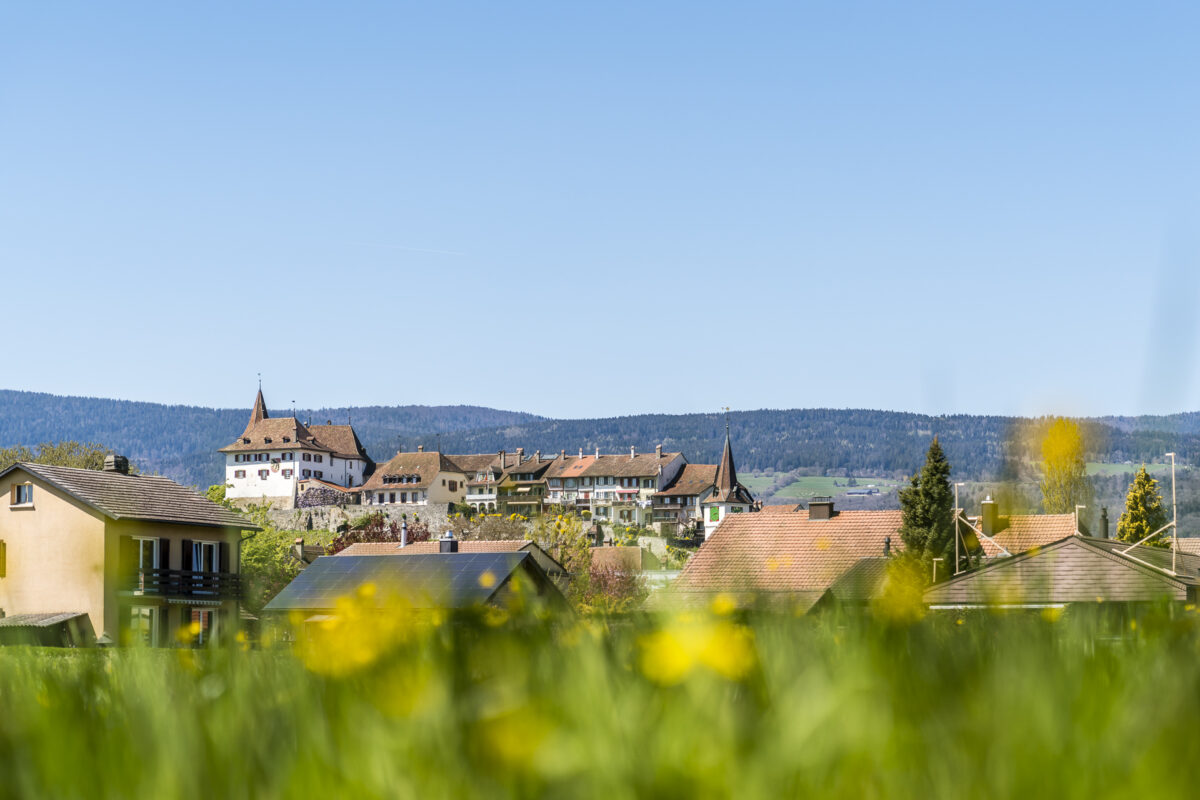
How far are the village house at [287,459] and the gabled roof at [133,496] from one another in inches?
3578

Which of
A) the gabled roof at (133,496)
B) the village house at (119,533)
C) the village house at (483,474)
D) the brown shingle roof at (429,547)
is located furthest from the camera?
the village house at (483,474)

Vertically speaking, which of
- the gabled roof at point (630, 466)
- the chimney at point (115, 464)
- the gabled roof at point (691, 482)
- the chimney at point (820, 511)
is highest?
the chimney at point (115, 464)

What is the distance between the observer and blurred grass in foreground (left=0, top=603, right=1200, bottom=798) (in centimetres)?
129

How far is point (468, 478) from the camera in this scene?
469ft

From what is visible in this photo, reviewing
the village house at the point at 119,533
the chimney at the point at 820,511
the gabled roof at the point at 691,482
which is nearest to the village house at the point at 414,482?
the gabled roof at the point at 691,482

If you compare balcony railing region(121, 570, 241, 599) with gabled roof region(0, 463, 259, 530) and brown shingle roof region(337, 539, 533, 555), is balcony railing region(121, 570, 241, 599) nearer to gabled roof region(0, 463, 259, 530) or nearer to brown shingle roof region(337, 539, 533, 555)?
gabled roof region(0, 463, 259, 530)

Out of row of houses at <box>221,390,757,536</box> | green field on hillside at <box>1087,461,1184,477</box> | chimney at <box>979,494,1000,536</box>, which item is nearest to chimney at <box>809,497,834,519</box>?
green field on hillside at <box>1087,461,1184,477</box>

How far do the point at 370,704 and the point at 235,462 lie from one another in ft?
494

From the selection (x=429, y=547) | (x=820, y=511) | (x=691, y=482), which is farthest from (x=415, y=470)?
(x=820, y=511)

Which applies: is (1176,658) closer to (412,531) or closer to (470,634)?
(470,634)

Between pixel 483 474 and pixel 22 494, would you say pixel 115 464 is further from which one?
pixel 483 474

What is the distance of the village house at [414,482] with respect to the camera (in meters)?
135

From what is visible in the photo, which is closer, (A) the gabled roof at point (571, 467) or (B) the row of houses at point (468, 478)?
(B) the row of houses at point (468, 478)

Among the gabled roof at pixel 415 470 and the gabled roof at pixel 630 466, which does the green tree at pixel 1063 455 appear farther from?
the gabled roof at pixel 630 466
